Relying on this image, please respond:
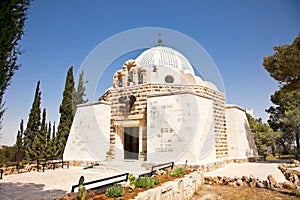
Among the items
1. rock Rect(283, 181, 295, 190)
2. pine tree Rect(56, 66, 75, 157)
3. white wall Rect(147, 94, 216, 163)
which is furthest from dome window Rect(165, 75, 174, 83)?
rock Rect(283, 181, 295, 190)

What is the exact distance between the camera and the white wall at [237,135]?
12641mm

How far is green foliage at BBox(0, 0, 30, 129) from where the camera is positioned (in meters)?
3.73

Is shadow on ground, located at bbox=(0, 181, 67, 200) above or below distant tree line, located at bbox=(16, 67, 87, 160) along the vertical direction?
below

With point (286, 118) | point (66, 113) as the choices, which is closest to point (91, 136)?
point (66, 113)

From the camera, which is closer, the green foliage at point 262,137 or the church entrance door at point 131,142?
the church entrance door at point 131,142

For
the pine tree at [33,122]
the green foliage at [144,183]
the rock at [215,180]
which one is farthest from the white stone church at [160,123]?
the green foliage at [144,183]

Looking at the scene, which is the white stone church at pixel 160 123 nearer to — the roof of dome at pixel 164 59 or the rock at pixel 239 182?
the roof of dome at pixel 164 59

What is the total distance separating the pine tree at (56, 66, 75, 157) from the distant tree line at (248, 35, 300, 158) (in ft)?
45.0

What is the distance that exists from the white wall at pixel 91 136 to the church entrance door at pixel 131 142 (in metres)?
1.30

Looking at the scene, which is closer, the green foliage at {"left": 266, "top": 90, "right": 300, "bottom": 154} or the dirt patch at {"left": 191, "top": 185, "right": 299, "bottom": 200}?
the dirt patch at {"left": 191, "top": 185, "right": 299, "bottom": 200}

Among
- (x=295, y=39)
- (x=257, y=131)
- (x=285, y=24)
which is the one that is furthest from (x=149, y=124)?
(x=257, y=131)

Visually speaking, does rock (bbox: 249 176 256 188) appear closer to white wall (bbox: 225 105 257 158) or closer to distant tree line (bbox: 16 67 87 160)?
white wall (bbox: 225 105 257 158)

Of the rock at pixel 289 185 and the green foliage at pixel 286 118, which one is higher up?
the green foliage at pixel 286 118

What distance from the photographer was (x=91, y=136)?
41.1 feet
